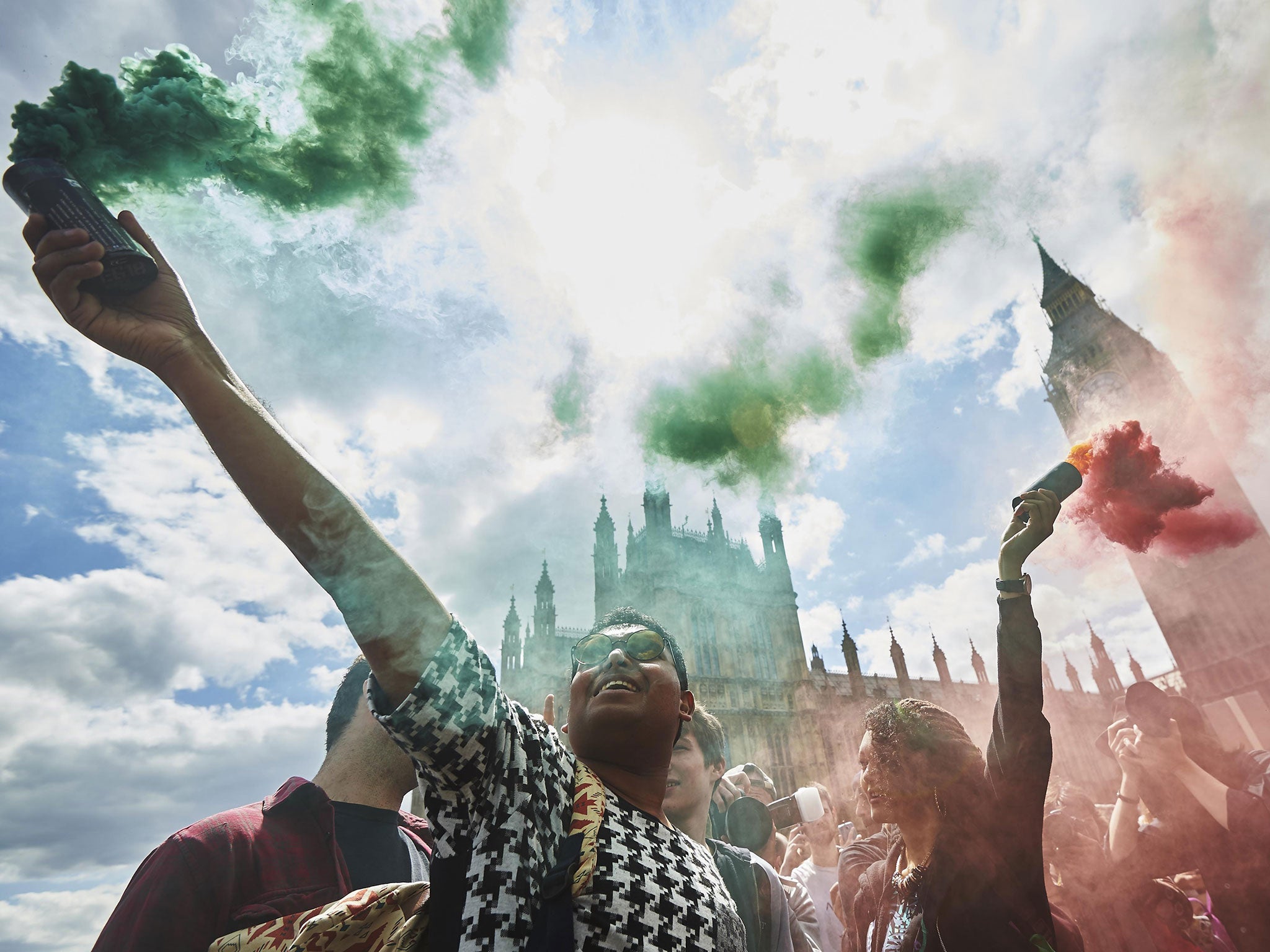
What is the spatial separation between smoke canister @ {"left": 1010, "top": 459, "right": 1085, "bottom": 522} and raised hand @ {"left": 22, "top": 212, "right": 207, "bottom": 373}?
307 cm

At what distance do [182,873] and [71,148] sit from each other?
2.73m

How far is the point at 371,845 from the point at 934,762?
2344 millimetres

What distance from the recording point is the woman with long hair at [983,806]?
2.19 meters

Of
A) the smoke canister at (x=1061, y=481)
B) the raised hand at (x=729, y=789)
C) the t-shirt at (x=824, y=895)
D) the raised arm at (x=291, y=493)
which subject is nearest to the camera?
the raised arm at (x=291, y=493)

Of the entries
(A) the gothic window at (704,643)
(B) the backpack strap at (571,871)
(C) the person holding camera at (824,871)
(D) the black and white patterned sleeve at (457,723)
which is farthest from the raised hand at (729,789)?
(A) the gothic window at (704,643)

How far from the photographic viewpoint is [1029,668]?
2.22 m

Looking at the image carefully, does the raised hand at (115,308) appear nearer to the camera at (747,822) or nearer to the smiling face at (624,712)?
the smiling face at (624,712)

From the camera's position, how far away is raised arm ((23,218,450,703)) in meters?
1.02

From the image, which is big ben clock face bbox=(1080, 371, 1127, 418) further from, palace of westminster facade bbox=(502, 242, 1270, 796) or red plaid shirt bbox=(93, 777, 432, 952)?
red plaid shirt bbox=(93, 777, 432, 952)

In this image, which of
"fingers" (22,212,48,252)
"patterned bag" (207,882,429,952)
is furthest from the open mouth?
"fingers" (22,212,48,252)

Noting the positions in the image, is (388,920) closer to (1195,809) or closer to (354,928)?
(354,928)

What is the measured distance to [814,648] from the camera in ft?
129

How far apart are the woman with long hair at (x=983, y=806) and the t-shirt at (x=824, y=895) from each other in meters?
2.08

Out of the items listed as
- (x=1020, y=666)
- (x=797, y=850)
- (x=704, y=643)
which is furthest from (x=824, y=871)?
(x=704, y=643)
